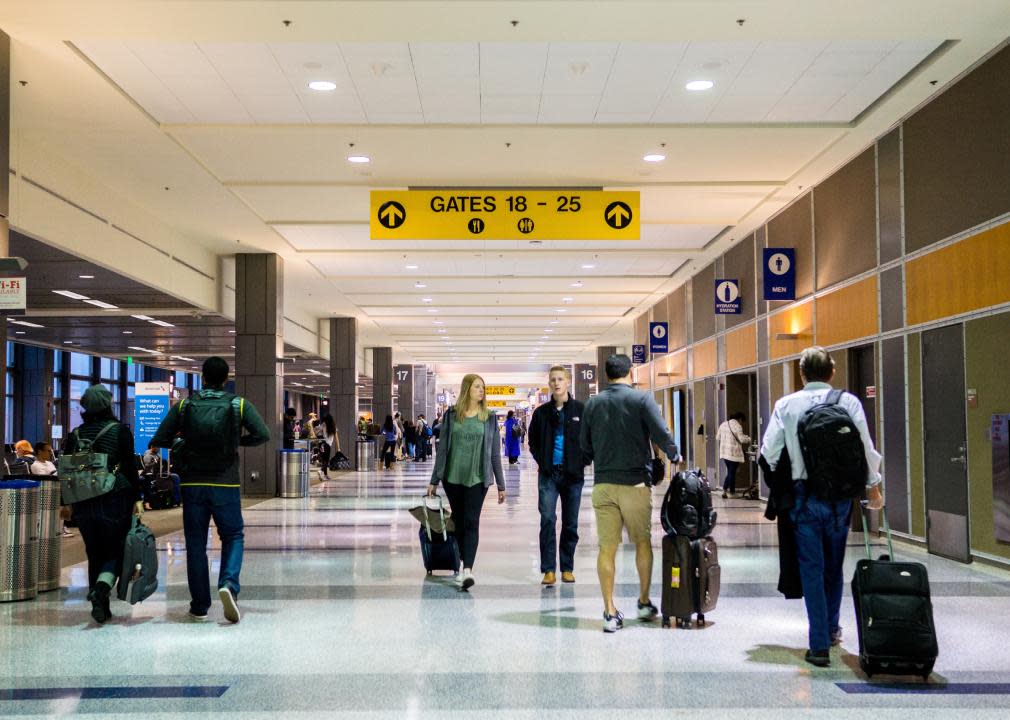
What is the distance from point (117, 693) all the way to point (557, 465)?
12.2 feet

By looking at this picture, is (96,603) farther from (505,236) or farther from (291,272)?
(291,272)

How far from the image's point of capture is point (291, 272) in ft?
69.1

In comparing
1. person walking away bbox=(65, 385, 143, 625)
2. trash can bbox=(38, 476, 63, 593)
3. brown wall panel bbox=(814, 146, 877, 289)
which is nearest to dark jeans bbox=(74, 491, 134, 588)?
person walking away bbox=(65, 385, 143, 625)

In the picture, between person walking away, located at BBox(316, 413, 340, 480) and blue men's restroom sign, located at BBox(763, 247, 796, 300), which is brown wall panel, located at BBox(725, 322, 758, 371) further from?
person walking away, located at BBox(316, 413, 340, 480)

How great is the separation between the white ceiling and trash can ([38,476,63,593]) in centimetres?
363

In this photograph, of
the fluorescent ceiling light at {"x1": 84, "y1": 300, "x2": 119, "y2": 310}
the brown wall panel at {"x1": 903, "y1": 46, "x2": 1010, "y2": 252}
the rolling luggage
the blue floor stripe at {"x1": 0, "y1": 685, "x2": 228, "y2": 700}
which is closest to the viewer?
the blue floor stripe at {"x1": 0, "y1": 685, "x2": 228, "y2": 700}

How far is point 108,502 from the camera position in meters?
6.68

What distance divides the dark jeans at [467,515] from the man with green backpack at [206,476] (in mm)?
1776

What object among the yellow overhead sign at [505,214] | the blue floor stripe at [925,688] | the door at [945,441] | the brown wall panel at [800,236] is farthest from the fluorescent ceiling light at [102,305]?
the blue floor stripe at [925,688]

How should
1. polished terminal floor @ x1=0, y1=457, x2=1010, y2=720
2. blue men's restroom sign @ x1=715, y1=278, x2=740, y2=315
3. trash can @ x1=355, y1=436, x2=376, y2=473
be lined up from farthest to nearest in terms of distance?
trash can @ x1=355, y1=436, x2=376, y2=473, blue men's restroom sign @ x1=715, y1=278, x2=740, y2=315, polished terminal floor @ x1=0, y1=457, x2=1010, y2=720

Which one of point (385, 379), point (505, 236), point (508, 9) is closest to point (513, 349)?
point (385, 379)

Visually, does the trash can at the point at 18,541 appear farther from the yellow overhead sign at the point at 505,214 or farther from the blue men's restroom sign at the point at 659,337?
the blue men's restroom sign at the point at 659,337

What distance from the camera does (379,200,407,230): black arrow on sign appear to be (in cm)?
1222

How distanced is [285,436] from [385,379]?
2010cm
